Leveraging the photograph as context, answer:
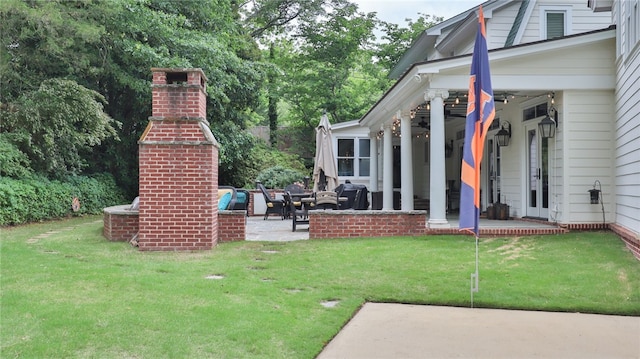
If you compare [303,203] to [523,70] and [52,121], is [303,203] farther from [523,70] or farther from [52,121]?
[52,121]

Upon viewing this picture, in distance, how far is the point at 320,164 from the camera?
1273 centimetres

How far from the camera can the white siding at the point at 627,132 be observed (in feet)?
22.7

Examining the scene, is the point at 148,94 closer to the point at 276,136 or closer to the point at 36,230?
the point at 36,230

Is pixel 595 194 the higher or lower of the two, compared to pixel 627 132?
lower

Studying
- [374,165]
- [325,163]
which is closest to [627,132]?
[325,163]

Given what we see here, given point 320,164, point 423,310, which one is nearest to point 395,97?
point 320,164

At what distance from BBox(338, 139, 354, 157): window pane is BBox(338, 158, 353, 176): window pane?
0.23m

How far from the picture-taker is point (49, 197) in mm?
12203

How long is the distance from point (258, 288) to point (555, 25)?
10.1 metres

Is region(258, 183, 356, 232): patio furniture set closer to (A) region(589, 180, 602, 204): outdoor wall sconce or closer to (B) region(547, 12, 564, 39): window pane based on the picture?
(A) region(589, 180, 602, 204): outdoor wall sconce

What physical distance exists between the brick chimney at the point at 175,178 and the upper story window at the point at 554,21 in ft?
27.1

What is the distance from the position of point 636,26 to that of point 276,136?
Answer: 2030 cm

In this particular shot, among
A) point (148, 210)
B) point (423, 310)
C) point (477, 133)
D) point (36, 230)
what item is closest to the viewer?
point (423, 310)

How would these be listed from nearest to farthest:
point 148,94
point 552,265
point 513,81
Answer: point 552,265
point 513,81
point 148,94
